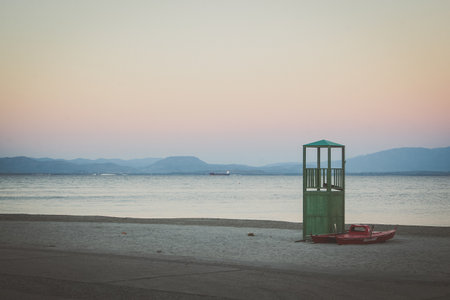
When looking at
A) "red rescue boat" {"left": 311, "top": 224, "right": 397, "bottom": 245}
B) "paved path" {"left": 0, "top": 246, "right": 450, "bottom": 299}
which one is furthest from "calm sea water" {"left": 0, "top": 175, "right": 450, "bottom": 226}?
"paved path" {"left": 0, "top": 246, "right": 450, "bottom": 299}

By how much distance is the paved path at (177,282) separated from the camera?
8.15 metres

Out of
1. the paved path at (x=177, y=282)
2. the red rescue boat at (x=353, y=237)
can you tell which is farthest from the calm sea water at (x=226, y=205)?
the paved path at (x=177, y=282)

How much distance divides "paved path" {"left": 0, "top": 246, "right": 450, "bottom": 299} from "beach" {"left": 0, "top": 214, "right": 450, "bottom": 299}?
0.05ft

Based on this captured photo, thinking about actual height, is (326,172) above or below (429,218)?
above

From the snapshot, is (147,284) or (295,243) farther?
(295,243)

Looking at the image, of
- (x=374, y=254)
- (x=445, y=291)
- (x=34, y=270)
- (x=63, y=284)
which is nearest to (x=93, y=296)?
(x=63, y=284)

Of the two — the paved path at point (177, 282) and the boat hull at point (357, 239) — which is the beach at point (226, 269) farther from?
the boat hull at point (357, 239)

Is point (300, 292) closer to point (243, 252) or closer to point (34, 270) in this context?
point (34, 270)

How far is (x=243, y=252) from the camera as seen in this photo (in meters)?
14.6

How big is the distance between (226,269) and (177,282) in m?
1.74

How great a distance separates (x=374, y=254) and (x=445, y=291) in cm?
535

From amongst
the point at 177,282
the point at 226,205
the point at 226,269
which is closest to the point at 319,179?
the point at 226,269

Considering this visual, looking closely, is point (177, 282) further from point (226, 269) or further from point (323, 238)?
point (323, 238)

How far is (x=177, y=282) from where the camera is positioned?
30.0 ft
